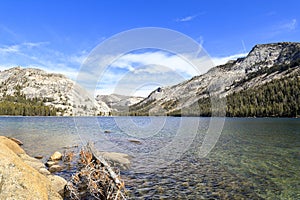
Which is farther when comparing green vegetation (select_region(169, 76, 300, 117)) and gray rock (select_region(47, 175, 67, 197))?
green vegetation (select_region(169, 76, 300, 117))

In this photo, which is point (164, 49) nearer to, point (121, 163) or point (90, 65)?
point (90, 65)

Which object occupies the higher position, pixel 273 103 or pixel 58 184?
pixel 273 103

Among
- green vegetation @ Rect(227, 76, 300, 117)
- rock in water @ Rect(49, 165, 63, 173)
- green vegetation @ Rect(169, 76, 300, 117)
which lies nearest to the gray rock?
rock in water @ Rect(49, 165, 63, 173)

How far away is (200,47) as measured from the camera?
1756cm

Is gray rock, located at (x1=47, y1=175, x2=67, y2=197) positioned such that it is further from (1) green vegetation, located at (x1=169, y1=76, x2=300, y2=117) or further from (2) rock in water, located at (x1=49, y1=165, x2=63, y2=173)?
(1) green vegetation, located at (x1=169, y1=76, x2=300, y2=117)

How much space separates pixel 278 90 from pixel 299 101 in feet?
121

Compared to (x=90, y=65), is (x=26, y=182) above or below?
below

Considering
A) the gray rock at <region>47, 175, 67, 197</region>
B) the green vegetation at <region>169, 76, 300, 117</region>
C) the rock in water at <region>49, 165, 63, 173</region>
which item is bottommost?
the rock in water at <region>49, 165, 63, 173</region>

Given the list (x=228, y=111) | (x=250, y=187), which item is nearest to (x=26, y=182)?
(x=250, y=187)

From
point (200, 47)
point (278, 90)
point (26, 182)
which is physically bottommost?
point (26, 182)

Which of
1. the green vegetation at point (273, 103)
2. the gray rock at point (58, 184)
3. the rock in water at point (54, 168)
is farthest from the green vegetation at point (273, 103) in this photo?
the gray rock at point (58, 184)

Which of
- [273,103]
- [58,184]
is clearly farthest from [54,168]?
[273,103]

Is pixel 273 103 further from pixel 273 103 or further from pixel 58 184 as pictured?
pixel 58 184

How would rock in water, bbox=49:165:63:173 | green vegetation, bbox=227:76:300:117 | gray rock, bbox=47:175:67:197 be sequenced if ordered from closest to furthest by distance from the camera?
gray rock, bbox=47:175:67:197 < rock in water, bbox=49:165:63:173 < green vegetation, bbox=227:76:300:117
